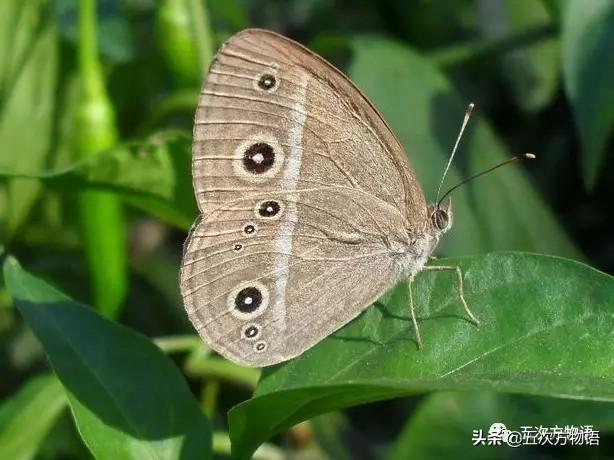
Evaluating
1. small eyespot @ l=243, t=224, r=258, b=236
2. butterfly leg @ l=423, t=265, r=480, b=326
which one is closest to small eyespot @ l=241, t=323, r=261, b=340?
small eyespot @ l=243, t=224, r=258, b=236

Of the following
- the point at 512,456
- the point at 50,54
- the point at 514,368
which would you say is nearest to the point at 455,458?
the point at 512,456

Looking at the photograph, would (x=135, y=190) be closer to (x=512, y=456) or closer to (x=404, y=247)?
(x=404, y=247)

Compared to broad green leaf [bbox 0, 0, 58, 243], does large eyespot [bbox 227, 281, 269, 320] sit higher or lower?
lower

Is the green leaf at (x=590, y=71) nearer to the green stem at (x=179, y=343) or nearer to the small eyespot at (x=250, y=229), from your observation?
the small eyespot at (x=250, y=229)

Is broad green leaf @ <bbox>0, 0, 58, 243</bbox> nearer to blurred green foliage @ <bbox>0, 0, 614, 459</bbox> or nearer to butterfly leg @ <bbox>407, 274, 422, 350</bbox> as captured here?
blurred green foliage @ <bbox>0, 0, 614, 459</bbox>

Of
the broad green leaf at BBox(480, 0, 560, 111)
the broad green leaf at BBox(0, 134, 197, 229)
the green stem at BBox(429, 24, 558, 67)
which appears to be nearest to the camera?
the broad green leaf at BBox(0, 134, 197, 229)

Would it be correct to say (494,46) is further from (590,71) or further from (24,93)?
(24,93)

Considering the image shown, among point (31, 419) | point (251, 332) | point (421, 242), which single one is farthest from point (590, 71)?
point (31, 419)
